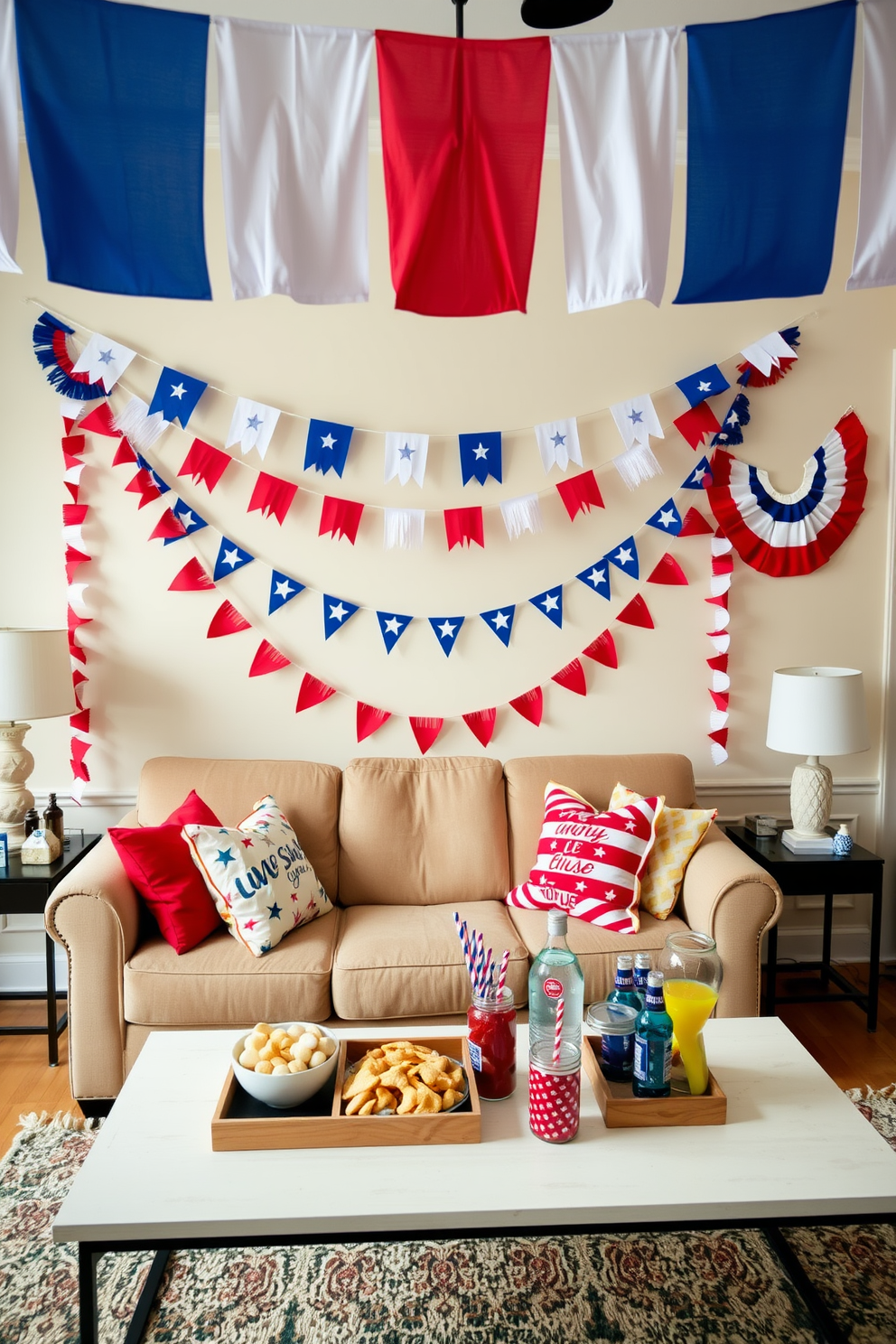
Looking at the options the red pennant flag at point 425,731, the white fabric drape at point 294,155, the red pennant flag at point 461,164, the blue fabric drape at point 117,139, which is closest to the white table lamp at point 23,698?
the red pennant flag at point 425,731

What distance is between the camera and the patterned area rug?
71.7 inches

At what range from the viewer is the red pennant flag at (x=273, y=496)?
3184 millimetres

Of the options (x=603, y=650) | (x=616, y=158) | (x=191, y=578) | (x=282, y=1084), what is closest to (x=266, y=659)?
(x=191, y=578)

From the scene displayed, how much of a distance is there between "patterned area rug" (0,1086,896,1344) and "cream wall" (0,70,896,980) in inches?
61.7

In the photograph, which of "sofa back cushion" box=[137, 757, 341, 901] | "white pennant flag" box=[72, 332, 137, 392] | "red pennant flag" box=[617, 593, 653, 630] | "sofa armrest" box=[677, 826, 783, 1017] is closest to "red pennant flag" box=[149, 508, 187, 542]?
"white pennant flag" box=[72, 332, 137, 392]

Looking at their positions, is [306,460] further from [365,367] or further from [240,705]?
[240,705]

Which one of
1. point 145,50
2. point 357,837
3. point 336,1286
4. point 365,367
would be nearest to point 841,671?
point 357,837

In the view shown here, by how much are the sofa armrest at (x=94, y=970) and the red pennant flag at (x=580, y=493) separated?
1.86 metres

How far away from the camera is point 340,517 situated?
3.20 meters

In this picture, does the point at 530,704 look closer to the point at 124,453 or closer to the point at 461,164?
the point at 124,453

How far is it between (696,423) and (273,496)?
1.45 metres

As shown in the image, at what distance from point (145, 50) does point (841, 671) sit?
262 cm

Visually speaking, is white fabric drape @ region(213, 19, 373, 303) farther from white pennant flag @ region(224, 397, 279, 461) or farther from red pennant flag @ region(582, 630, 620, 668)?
red pennant flag @ region(582, 630, 620, 668)

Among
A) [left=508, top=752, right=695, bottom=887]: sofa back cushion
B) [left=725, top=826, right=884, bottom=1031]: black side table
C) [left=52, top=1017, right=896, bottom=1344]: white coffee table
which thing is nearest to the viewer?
[left=52, top=1017, right=896, bottom=1344]: white coffee table
